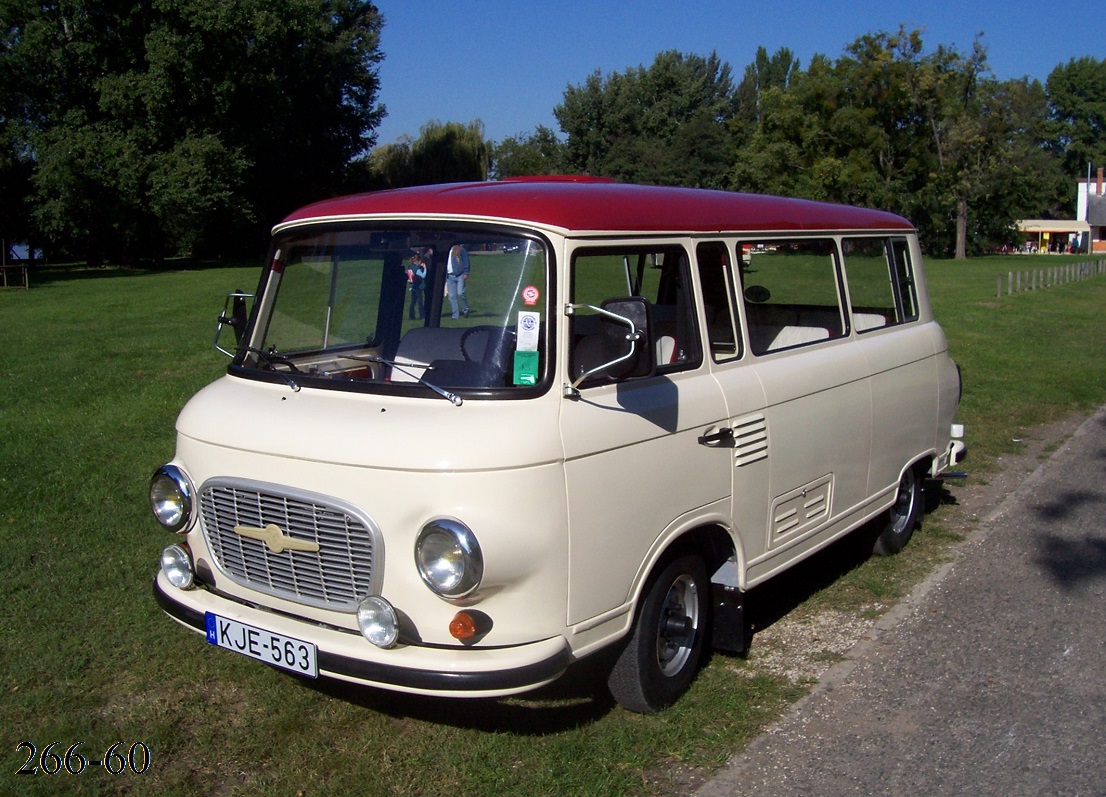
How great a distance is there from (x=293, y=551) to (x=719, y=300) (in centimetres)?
231

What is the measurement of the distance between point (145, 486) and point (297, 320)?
3.92m

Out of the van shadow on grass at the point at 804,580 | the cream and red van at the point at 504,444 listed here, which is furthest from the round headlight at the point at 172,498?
the van shadow on grass at the point at 804,580

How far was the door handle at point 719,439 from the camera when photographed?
4.60 metres

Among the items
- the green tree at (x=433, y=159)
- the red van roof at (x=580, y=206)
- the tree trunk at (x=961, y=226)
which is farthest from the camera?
the tree trunk at (x=961, y=226)

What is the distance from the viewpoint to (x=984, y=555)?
7.02 m

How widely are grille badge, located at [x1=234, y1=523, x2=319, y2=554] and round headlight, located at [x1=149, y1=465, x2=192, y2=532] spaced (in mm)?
416

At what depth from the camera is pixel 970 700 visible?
4.82 m

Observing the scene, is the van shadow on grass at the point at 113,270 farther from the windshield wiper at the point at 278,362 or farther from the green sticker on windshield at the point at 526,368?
the green sticker on windshield at the point at 526,368

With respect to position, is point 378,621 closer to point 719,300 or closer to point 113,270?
point 719,300

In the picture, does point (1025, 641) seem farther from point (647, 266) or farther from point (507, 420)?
point (507, 420)

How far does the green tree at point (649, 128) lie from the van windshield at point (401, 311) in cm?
7070

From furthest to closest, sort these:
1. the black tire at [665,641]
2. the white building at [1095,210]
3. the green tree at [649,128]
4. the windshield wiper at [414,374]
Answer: the white building at [1095,210] → the green tree at [649,128] → the black tire at [665,641] → the windshield wiper at [414,374]

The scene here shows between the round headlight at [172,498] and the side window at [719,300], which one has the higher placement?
the side window at [719,300]

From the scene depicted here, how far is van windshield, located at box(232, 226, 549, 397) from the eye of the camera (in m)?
4.11
